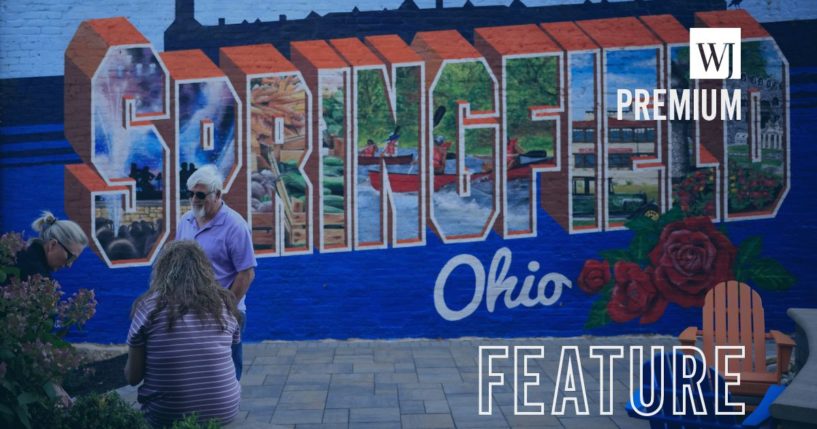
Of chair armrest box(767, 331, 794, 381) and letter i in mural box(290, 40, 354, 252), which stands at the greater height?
letter i in mural box(290, 40, 354, 252)

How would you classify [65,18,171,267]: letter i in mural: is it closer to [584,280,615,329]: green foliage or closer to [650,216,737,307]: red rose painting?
[584,280,615,329]: green foliage

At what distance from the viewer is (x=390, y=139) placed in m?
9.57

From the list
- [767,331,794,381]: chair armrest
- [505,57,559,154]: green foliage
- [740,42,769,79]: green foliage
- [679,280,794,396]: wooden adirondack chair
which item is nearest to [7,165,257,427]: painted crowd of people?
[679,280,794,396]: wooden adirondack chair

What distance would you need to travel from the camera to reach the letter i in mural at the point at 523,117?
31.6 ft

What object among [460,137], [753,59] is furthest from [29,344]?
[753,59]

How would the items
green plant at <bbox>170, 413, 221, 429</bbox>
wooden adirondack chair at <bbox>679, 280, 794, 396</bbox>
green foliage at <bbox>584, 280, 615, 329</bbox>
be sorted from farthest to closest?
green foliage at <bbox>584, 280, 615, 329</bbox> → wooden adirondack chair at <bbox>679, 280, 794, 396</bbox> → green plant at <bbox>170, 413, 221, 429</bbox>

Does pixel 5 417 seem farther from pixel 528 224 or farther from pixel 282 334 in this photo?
pixel 528 224

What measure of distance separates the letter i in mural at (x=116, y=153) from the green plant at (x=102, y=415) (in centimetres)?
569

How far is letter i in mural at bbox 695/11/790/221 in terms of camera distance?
9.71 m

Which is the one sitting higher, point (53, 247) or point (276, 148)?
point (276, 148)

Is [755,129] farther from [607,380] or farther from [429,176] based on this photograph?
[607,380]

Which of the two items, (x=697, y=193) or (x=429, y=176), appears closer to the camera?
(x=429, y=176)

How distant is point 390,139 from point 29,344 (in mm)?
6338

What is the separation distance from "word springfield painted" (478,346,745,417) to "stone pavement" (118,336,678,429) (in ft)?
0.19
